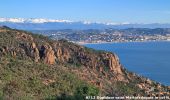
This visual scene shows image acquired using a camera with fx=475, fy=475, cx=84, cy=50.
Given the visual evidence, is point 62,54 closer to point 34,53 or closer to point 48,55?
point 48,55

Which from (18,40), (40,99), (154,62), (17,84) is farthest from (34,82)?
(154,62)

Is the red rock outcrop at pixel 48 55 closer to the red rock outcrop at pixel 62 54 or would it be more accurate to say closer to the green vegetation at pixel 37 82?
the red rock outcrop at pixel 62 54

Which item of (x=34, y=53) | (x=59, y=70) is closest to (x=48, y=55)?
(x=34, y=53)

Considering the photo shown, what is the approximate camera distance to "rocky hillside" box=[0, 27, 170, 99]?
1519 inches

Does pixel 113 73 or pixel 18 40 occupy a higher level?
pixel 18 40

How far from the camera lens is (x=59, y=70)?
49188mm

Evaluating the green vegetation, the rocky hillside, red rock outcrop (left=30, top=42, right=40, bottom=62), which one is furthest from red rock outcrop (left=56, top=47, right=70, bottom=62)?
the green vegetation

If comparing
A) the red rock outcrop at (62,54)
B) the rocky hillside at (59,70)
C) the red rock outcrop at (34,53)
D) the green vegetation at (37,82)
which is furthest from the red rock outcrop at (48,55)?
the green vegetation at (37,82)

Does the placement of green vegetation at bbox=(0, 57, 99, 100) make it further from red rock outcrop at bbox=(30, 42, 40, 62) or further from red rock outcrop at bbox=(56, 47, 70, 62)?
red rock outcrop at bbox=(56, 47, 70, 62)

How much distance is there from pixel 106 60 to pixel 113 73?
2.37 m

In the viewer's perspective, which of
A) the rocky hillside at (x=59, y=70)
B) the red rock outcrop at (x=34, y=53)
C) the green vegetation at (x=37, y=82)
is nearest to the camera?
the green vegetation at (x=37, y=82)

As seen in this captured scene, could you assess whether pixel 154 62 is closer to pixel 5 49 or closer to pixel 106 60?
pixel 106 60

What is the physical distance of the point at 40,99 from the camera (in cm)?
3212

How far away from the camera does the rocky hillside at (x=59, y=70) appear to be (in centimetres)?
3859
